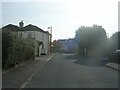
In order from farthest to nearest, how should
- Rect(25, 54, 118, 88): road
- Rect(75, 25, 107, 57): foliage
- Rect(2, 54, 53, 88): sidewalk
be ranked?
Rect(75, 25, 107, 57): foliage < Rect(25, 54, 118, 88): road < Rect(2, 54, 53, 88): sidewalk

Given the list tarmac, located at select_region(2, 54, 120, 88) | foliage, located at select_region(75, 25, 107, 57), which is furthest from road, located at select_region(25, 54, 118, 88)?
foliage, located at select_region(75, 25, 107, 57)

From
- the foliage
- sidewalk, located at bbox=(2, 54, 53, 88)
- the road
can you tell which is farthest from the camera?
the foliage

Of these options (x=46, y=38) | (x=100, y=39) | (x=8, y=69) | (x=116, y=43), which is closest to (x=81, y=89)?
(x=8, y=69)

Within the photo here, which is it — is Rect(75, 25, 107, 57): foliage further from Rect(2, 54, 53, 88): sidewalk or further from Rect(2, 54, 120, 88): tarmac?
Rect(2, 54, 53, 88): sidewalk

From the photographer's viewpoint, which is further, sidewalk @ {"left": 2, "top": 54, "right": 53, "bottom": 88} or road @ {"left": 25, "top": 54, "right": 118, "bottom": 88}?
road @ {"left": 25, "top": 54, "right": 118, "bottom": 88}

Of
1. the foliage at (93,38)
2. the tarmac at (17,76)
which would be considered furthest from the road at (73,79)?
the foliage at (93,38)

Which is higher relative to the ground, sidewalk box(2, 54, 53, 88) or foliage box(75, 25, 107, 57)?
foliage box(75, 25, 107, 57)

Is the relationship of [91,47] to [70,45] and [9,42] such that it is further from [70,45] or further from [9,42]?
[70,45]

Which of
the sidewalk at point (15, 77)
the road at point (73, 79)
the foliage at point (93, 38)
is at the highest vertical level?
the foliage at point (93, 38)

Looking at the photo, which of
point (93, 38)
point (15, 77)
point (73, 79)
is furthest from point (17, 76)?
point (93, 38)

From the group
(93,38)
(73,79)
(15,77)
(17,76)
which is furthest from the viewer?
(93,38)

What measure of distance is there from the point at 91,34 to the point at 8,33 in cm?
4643

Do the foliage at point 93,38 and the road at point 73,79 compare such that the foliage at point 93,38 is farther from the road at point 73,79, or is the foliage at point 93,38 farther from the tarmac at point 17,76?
the tarmac at point 17,76

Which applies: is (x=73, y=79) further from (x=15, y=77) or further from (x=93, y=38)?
(x=93, y=38)
